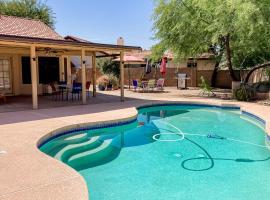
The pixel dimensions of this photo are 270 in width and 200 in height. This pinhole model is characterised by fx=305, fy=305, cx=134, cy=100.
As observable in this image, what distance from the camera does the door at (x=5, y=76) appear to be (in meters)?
16.6

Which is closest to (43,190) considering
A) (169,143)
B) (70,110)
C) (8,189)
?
Result: (8,189)

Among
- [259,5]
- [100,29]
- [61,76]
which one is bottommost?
[61,76]

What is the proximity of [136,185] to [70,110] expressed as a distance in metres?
6.63

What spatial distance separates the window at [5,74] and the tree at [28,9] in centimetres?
1514

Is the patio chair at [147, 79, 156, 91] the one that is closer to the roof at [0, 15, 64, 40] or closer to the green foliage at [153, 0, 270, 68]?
the green foliage at [153, 0, 270, 68]

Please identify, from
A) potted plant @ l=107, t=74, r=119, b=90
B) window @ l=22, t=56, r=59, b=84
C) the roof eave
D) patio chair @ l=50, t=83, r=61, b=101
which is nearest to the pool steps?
the roof eave

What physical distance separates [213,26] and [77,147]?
9.89 meters

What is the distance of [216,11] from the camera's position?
1446cm

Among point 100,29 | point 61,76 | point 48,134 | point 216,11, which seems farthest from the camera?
point 100,29

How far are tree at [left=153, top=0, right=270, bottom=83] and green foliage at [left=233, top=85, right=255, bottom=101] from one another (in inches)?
65.9

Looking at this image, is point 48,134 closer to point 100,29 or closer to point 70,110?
point 70,110

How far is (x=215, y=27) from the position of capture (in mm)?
14758

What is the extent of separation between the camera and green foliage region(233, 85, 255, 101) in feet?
50.7

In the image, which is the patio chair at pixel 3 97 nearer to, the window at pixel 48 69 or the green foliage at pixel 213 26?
the window at pixel 48 69
